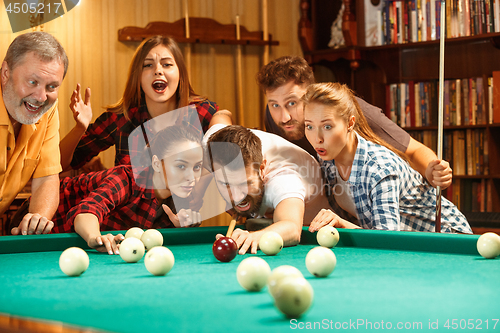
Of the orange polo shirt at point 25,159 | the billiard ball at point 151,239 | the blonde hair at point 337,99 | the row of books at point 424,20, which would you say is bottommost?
the billiard ball at point 151,239

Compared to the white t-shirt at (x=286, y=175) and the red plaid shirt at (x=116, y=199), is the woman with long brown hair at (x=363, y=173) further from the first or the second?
the red plaid shirt at (x=116, y=199)

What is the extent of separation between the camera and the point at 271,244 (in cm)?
167

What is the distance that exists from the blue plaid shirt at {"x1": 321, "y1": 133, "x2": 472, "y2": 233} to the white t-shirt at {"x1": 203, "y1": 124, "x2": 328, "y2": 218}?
0.09 metres

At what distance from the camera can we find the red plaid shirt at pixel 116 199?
227 cm

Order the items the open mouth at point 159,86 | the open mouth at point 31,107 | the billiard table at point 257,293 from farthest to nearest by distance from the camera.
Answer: the open mouth at point 159,86 < the open mouth at point 31,107 < the billiard table at point 257,293

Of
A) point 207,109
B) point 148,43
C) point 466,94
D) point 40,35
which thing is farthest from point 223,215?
point 40,35

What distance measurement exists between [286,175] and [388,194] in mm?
453

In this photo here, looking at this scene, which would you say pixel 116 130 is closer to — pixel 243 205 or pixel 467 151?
pixel 243 205

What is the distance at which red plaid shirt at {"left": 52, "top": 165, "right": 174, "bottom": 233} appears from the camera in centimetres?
227

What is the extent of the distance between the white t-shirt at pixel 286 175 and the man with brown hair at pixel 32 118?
0.80m

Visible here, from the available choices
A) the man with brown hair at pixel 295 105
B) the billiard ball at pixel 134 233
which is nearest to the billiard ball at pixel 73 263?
the billiard ball at pixel 134 233

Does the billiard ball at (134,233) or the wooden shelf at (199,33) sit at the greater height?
the wooden shelf at (199,33)

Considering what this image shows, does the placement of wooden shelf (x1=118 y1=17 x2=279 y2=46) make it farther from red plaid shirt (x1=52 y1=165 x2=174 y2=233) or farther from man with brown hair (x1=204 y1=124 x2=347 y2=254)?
man with brown hair (x1=204 y1=124 x2=347 y2=254)

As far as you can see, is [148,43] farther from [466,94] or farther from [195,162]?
[466,94]
